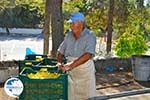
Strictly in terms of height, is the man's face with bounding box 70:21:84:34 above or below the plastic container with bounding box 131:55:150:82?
above

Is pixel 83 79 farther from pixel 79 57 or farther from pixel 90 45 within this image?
pixel 90 45

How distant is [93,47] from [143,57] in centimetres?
519

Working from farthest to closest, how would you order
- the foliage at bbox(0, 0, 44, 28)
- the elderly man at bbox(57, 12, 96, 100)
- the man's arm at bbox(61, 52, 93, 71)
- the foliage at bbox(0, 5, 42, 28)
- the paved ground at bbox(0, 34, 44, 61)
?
the foliage at bbox(0, 5, 42, 28), the foliage at bbox(0, 0, 44, 28), the paved ground at bbox(0, 34, 44, 61), the elderly man at bbox(57, 12, 96, 100), the man's arm at bbox(61, 52, 93, 71)

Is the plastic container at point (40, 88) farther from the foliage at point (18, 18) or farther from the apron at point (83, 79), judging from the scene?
the foliage at point (18, 18)

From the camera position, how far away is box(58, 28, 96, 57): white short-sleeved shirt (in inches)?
171

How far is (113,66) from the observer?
1062 cm

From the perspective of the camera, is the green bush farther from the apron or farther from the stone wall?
the apron

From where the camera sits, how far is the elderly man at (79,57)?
4316 mm

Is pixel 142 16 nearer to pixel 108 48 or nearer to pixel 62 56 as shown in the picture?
pixel 108 48

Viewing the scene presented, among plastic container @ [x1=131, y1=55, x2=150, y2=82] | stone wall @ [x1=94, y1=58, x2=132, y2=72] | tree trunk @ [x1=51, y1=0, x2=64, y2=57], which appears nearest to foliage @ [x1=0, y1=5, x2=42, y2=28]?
stone wall @ [x1=94, y1=58, x2=132, y2=72]

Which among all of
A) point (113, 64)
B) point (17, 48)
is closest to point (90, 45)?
point (113, 64)

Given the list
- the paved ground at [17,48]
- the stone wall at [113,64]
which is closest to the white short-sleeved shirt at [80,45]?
the stone wall at [113,64]

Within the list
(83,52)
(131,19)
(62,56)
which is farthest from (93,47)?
Answer: (131,19)

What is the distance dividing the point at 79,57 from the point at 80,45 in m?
0.17
